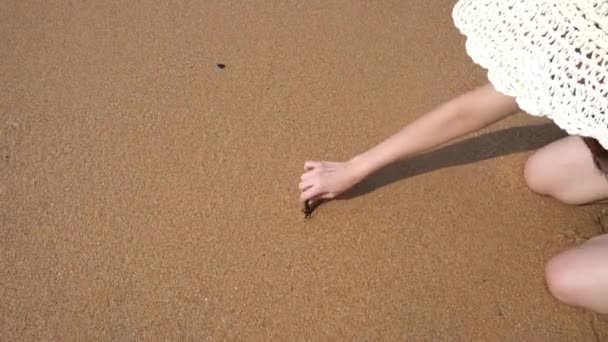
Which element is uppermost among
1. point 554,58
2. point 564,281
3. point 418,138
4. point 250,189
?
point 554,58

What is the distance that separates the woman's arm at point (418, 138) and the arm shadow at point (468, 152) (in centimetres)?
8

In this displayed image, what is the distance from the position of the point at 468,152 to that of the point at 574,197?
22 centimetres

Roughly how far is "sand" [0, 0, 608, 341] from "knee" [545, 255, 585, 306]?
0.08 feet

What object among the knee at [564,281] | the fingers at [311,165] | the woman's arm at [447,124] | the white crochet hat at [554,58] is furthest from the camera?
the fingers at [311,165]

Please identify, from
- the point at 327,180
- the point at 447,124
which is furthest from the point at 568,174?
the point at 327,180

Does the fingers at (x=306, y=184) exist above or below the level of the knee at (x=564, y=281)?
above

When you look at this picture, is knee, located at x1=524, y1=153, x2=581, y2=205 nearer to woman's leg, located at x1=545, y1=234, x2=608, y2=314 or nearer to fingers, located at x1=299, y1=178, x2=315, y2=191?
woman's leg, located at x1=545, y1=234, x2=608, y2=314

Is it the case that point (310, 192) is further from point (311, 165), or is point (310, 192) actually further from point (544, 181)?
point (544, 181)

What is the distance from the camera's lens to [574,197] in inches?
43.3

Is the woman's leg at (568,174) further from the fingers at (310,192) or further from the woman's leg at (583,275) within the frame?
the fingers at (310,192)

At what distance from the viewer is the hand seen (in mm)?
1019

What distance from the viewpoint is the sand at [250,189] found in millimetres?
959

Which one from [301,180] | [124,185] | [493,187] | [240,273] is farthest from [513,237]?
[124,185]

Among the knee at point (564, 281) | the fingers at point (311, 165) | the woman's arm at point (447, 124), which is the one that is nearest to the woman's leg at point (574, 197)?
the knee at point (564, 281)
